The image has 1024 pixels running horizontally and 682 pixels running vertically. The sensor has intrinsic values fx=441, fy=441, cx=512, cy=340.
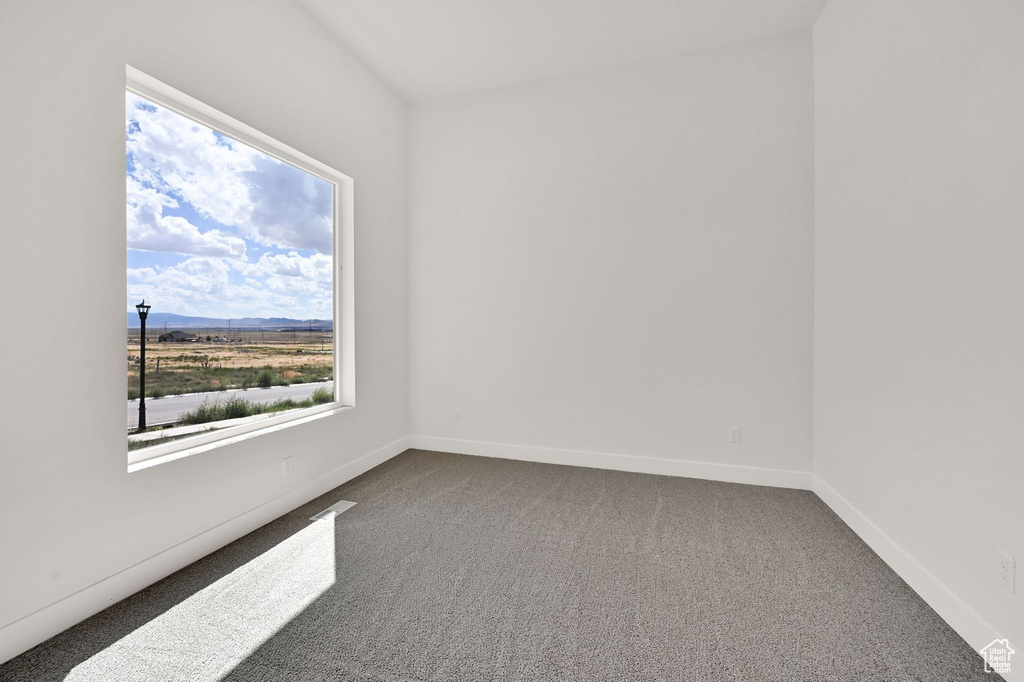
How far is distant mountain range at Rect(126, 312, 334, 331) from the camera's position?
2.08 metres

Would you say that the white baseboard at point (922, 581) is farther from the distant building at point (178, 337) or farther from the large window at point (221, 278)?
the distant building at point (178, 337)

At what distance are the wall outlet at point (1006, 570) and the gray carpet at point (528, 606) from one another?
29cm

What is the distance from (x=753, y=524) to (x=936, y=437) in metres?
1.03

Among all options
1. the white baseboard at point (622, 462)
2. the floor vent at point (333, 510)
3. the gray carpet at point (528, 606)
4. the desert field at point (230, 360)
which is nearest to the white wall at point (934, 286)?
the gray carpet at point (528, 606)

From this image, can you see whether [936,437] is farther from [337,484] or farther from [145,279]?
[145,279]

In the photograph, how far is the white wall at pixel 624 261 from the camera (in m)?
3.02

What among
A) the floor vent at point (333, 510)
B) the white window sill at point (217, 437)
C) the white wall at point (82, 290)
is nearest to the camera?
the white wall at point (82, 290)

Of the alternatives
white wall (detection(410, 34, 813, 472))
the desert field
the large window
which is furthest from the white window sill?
white wall (detection(410, 34, 813, 472))

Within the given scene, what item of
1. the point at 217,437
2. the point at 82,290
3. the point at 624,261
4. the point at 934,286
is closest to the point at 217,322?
the point at 217,437

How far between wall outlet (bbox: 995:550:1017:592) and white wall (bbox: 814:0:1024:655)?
25 millimetres

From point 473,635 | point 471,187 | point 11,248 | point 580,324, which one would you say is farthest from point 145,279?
point 580,324

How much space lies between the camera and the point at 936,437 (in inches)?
68.9

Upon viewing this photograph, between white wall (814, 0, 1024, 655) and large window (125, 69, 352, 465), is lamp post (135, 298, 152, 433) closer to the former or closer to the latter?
large window (125, 69, 352, 465)

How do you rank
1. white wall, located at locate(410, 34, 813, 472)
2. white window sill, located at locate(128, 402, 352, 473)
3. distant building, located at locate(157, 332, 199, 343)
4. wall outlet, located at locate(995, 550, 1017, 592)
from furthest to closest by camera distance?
1. white wall, located at locate(410, 34, 813, 472)
2. distant building, located at locate(157, 332, 199, 343)
3. white window sill, located at locate(128, 402, 352, 473)
4. wall outlet, located at locate(995, 550, 1017, 592)
